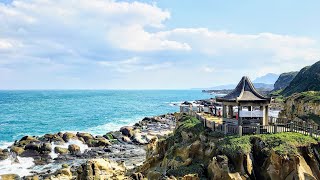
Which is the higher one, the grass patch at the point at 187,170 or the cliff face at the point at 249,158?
the cliff face at the point at 249,158

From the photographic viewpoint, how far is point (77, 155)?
41.8 m

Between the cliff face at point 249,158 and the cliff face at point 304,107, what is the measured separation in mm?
12900

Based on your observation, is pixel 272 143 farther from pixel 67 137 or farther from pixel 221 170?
pixel 67 137

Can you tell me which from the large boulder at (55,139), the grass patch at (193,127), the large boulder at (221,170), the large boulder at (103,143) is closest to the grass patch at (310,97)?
the grass patch at (193,127)

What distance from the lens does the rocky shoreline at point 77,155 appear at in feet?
98.7

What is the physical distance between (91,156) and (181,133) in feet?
63.3

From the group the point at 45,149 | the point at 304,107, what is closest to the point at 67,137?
the point at 45,149

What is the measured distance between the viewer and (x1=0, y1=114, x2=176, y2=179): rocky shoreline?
98.7ft

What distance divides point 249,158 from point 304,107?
1987 centimetres

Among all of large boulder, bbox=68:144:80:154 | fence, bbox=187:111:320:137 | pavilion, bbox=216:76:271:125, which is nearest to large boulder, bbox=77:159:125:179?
fence, bbox=187:111:320:137

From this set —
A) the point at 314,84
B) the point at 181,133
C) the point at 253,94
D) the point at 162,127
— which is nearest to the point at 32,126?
the point at 162,127

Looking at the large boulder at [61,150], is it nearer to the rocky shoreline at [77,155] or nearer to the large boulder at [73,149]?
the rocky shoreline at [77,155]

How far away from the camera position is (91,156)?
41625 millimetres

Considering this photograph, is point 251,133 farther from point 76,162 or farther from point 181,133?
point 76,162
